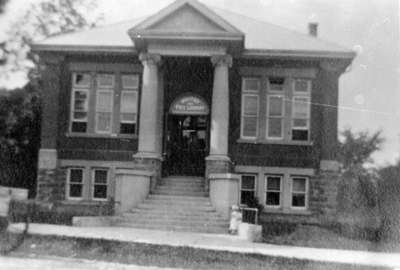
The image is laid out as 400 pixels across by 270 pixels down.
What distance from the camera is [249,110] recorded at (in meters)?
21.9

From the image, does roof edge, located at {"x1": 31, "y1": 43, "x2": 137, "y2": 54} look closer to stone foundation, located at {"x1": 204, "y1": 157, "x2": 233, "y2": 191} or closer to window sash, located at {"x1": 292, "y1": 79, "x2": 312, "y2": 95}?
stone foundation, located at {"x1": 204, "y1": 157, "x2": 233, "y2": 191}

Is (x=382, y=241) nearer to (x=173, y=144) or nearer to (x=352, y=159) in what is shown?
(x=173, y=144)

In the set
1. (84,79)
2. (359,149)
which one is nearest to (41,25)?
(84,79)

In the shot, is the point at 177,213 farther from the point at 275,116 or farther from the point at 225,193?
the point at 275,116

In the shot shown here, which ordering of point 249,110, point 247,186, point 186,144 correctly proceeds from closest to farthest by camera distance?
point 247,186, point 249,110, point 186,144

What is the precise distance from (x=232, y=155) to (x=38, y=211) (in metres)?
7.73

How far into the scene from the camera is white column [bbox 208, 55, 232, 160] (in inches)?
773

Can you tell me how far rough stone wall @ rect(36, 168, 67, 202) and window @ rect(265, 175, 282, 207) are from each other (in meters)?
8.34

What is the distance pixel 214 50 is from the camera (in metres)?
19.6

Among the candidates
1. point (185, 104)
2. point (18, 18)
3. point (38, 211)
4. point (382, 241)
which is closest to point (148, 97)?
point (185, 104)

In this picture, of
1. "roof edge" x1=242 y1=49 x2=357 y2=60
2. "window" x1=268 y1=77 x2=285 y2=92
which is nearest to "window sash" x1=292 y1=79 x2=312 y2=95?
"window" x1=268 y1=77 x2=285 y2=92

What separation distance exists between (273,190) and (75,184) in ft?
26.6

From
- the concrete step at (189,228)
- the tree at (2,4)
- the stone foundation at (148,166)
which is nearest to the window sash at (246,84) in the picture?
the stone foundation at (148,166)

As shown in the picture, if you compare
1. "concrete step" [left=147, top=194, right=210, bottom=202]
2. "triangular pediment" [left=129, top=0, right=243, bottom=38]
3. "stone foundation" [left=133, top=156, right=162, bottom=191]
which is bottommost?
"concrete step" [left=147, top=194, right=210, bottom=202]
